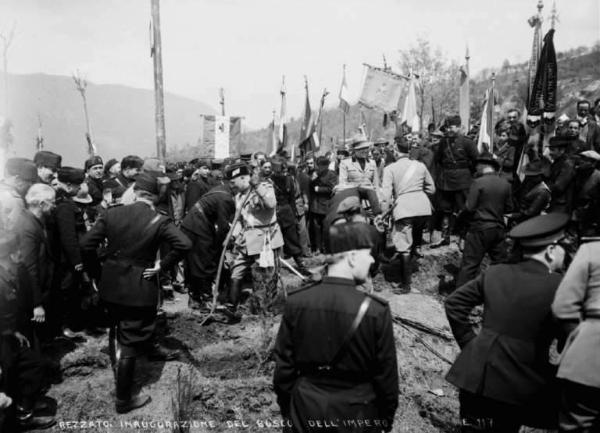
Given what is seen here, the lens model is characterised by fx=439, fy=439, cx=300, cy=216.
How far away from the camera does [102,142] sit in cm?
9925

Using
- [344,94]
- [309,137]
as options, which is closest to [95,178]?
[309,137]

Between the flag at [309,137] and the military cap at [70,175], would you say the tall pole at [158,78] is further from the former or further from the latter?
the military cap at [70,175]

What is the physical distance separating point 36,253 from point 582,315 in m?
4.48

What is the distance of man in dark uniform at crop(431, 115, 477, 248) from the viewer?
777cm

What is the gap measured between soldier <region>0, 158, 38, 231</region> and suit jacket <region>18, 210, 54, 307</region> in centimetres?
10

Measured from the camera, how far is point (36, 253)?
13.8ft

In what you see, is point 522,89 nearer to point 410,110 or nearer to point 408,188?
point 410,110

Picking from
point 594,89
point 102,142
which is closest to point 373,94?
point 594,89

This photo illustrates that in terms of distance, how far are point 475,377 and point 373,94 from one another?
9936mm

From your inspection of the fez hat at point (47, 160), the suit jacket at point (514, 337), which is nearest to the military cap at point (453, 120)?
the suit jacket at point (514, 337)

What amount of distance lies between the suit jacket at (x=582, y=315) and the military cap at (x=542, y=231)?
0.54ft

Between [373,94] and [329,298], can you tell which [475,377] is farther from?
[373,94]

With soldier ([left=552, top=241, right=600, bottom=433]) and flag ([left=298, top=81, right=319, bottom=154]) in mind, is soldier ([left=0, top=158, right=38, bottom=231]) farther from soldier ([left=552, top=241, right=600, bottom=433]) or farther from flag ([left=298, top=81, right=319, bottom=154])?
flag ([left=298, top=81, right=319, bottom=154])

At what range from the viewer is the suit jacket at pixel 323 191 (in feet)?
29.5
